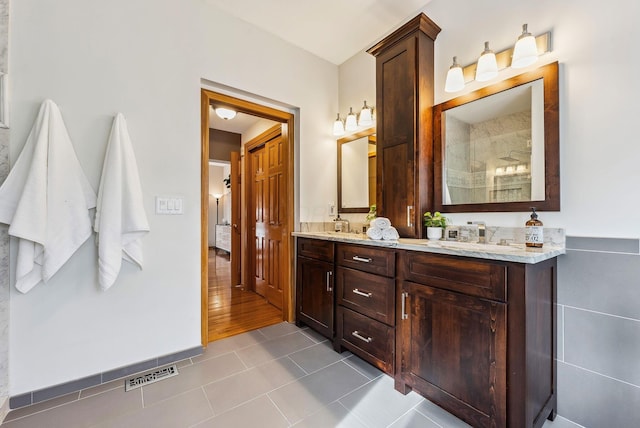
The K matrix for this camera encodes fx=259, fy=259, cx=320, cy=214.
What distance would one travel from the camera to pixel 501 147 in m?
1.71

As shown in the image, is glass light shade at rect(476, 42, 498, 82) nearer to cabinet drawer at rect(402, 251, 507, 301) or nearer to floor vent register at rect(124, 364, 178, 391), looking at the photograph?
cabinet drawer at rect(402, 251, 507, 301)

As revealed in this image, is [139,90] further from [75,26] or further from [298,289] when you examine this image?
[298,289]

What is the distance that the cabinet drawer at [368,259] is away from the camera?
1.67 meters

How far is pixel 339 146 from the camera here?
2949 mm

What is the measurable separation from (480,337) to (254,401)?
1.30 metres

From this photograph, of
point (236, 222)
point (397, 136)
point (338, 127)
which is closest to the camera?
point (397, 136)

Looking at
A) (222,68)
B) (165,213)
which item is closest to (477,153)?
(222,68)

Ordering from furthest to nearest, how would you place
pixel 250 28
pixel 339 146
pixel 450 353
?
pixel 339 146
pixel 250 28
pixel 450 353

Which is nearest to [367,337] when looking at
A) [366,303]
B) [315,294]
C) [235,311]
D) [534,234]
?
[366,303]

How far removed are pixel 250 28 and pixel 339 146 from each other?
4.58 ft

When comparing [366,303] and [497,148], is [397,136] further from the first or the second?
[366,303]

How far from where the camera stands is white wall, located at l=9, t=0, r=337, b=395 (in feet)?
5.05

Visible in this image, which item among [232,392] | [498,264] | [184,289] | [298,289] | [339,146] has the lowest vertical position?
[232,392]

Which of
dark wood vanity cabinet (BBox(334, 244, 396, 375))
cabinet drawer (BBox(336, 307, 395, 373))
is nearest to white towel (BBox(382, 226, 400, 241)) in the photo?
dark wood vanity cabinet (BBox(334, 244, 396, 375))
